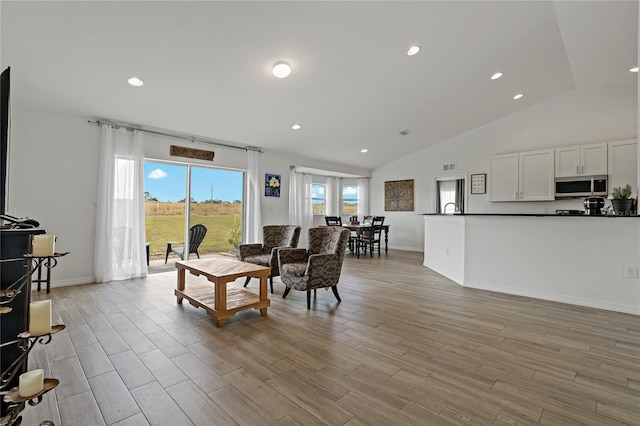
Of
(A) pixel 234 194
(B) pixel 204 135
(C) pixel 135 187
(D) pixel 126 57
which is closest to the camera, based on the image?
(D) pixel 126 57

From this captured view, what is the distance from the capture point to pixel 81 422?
155cm

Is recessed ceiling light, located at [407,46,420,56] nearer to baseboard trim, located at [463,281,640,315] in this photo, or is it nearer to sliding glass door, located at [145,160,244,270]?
baseboard trim, located at [463,281,640,315]

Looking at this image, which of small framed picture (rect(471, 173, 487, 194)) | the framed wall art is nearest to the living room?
small framed picture (rect(471, 173, 487, 194))

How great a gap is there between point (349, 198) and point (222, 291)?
7.26 metres

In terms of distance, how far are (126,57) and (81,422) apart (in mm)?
3357

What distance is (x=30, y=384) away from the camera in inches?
43.3

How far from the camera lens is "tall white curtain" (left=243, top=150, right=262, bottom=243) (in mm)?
6245

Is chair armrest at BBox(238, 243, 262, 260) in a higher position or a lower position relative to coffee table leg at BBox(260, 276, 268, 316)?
higher

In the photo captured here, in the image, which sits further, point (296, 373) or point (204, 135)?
point (204, 135)

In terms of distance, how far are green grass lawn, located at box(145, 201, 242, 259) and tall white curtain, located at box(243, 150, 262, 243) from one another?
11.4 inches

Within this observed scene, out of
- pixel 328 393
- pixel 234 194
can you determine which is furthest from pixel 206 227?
pixel 328 393

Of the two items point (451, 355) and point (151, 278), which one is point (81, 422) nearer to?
point (451, 355)

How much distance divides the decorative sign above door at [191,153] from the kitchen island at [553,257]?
4.69 metres

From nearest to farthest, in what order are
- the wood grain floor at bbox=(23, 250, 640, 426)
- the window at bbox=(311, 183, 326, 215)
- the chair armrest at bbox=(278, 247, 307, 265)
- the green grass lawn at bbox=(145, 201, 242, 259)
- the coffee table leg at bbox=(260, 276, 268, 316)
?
the wood grain floor at bbox=(23, 250, 640, 426)
the coffee table leg at bbox=(260, 276, 268, 316)
the chair armrest at bbox=(278, 247, 307, 265)
the green grass lawn at bbox=(145, 201, 242, 259)
the window at bbox=(311, 183, 326, 215)
